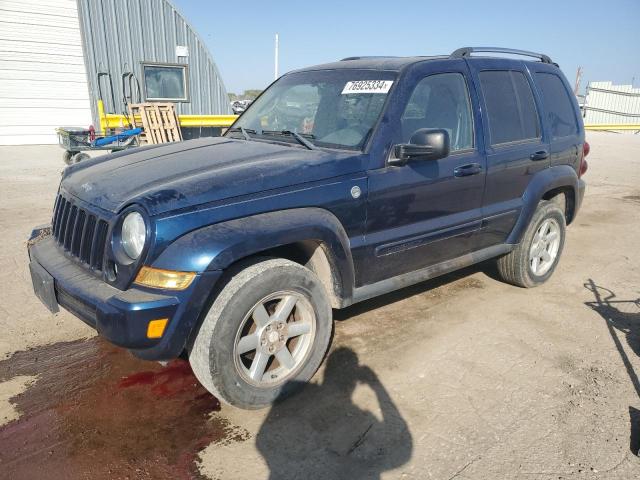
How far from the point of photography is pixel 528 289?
16.0 ft

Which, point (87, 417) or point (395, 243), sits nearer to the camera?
point (87, 417)

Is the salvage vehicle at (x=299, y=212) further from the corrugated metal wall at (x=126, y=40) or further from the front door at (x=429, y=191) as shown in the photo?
the corrugated metal wall at (x=126, y=40)

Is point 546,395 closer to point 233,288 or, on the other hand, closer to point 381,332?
point 381,332

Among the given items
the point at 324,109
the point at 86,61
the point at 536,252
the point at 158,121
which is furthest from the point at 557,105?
the point at 86,61

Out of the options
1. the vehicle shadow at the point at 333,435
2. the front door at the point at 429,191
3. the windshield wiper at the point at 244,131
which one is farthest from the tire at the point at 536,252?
the windshield wiper at the point at 244,131

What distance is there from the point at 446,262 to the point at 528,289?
141cm

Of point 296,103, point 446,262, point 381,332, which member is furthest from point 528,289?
point 296,103

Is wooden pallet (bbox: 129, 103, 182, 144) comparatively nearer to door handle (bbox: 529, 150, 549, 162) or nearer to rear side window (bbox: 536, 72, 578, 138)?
rear side window (bbox: 536, 72, 578, 138)

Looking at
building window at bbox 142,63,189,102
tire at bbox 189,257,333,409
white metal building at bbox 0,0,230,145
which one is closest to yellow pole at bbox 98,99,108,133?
white metal building at bbox 0,0,230,145

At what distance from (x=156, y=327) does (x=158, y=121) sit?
11.4m

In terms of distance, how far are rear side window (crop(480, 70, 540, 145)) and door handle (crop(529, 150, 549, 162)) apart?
15 centimetres

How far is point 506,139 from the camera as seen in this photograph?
13.7 feet

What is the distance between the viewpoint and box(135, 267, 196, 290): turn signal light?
2496 millimetres

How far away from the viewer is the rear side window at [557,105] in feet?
15.1
